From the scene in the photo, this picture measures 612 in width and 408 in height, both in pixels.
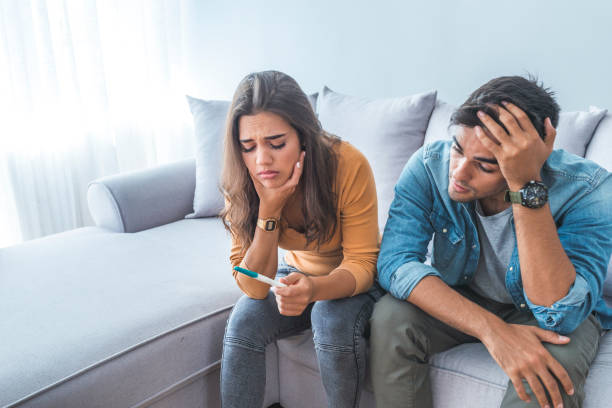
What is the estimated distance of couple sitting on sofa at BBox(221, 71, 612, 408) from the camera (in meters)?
0.92

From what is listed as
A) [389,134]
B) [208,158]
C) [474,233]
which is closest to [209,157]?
[208,158]

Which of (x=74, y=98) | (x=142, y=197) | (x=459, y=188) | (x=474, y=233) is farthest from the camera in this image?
(x=74, y=98)

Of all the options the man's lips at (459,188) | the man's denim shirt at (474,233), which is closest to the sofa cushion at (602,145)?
the man's denim shirt at (474,233)

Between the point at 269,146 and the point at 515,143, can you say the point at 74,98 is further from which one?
the point at 515,143

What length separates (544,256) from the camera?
923mm

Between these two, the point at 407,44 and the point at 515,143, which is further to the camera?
the point at 407,44

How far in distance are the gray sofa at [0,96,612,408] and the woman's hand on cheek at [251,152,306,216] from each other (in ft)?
1.06

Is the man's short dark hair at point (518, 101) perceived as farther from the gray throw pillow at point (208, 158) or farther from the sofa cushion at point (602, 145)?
the gray throw pillow at point (208, 158)

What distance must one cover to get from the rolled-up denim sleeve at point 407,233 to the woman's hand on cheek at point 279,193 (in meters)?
0.24

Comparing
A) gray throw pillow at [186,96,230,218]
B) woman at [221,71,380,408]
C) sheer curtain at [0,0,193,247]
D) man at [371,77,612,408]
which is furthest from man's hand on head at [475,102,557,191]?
sheer curtain at [0,0,193,247]

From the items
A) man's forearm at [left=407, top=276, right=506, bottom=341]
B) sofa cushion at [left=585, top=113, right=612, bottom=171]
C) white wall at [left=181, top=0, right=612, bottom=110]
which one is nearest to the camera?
man's forearm at [left=407, top=276, right=506, bottom=341]

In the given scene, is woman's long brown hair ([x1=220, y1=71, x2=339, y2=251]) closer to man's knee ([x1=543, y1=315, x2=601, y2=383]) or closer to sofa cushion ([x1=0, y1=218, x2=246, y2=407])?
sofa cushion ([x1=0, y1=218, x2=246, y2=407])

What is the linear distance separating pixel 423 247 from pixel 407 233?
0.17 feet

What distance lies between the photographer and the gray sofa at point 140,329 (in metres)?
1.00
